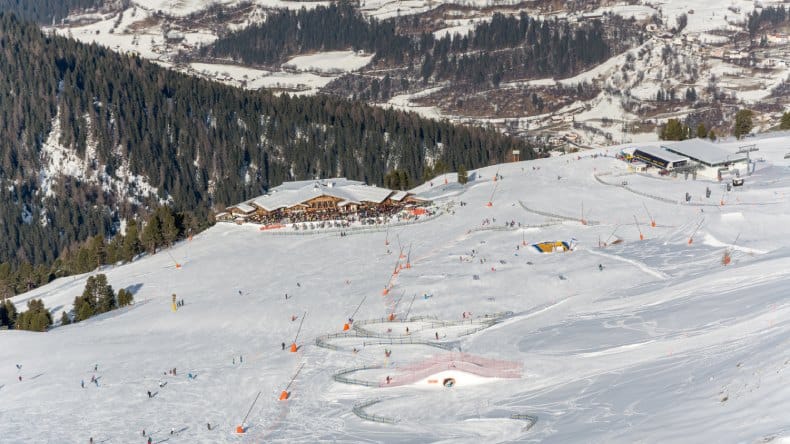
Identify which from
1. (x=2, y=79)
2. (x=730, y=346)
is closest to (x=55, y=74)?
(x=2, y=79)

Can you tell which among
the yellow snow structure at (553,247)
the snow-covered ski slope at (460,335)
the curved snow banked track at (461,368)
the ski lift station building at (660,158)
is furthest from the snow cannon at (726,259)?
the ski lift station building at (660,158)

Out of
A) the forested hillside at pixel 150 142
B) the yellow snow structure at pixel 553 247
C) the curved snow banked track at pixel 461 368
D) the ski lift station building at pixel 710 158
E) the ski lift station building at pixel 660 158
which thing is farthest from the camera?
the forested hillside at pixel 150 142

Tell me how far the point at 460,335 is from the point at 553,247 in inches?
854

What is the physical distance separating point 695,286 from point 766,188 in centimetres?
3767

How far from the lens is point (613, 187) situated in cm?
9950

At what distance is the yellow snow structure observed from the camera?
254 ft

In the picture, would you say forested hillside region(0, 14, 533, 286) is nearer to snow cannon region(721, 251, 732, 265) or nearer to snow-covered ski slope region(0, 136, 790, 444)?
snow-covered ski slope region(0, 136, 790, 444)

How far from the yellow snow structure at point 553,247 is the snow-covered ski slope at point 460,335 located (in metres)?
1.68

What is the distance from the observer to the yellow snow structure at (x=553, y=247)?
254 ft

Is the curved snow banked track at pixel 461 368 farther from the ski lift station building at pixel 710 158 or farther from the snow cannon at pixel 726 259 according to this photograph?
the ski lift station building at pixel 710 158

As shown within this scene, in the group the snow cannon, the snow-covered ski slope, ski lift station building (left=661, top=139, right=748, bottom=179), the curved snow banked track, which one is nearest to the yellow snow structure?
the snow-covered ski slope

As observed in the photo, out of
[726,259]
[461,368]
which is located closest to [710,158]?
[726,259]

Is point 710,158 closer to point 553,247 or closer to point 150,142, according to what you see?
point 553,247

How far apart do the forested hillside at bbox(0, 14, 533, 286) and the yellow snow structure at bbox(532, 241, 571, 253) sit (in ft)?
226
